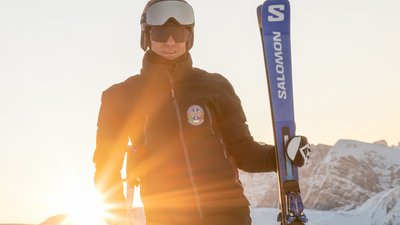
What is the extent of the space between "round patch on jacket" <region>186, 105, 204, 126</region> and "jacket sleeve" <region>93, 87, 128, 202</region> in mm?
526

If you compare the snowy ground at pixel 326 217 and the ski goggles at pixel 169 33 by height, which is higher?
the ski goggles at pixel 169 33

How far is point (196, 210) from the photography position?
462 cm

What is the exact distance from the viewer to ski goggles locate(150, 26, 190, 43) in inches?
200

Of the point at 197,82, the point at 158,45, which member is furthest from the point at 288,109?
the point at 158,45

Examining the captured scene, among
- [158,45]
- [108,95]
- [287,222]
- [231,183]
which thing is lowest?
[287,222]

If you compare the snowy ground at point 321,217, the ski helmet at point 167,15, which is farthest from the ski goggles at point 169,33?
the snowy ground at point 321,217

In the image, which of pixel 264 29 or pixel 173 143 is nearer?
pixel 173 143

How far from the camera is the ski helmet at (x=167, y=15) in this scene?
5121 millimetres

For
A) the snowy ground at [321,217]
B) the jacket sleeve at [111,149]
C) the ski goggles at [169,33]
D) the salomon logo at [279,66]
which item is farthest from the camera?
the snowy ground at [321,217]

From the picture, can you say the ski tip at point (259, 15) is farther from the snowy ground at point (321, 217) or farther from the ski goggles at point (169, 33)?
the snowy ground at point (321, 217)

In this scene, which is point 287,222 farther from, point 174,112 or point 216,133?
point 174,112

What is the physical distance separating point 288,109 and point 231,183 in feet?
3.03

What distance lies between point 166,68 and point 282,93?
1.01 metres

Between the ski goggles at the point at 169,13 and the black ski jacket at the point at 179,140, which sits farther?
the ski goggles at the point at 169,13
